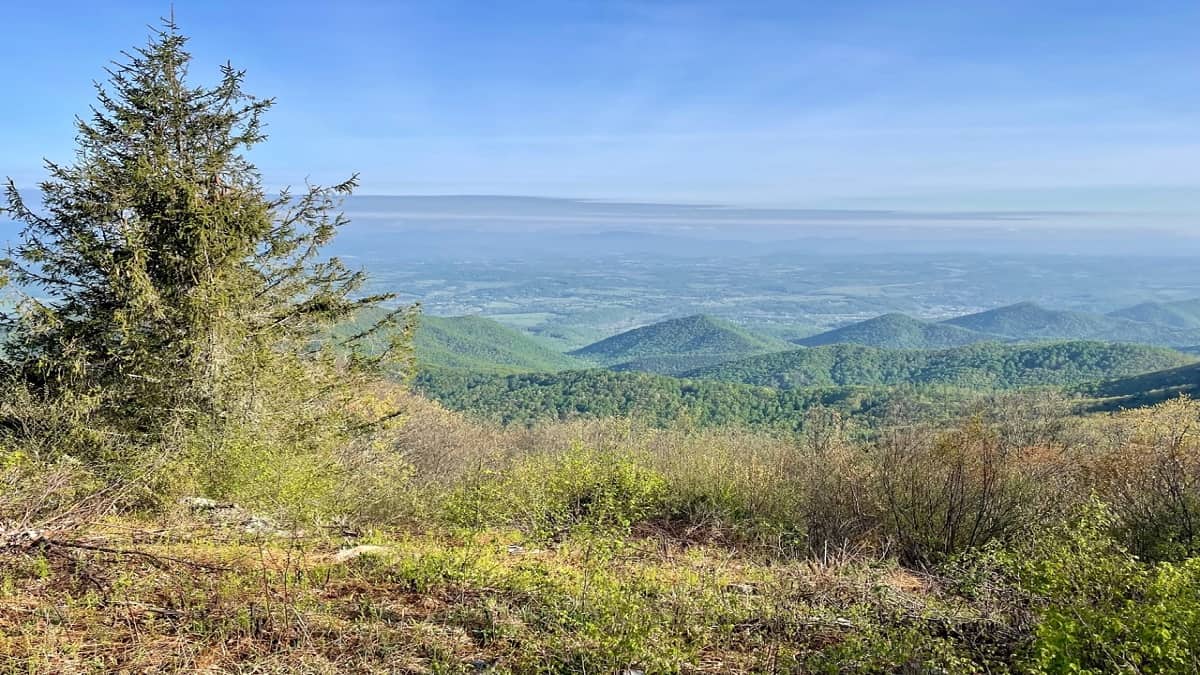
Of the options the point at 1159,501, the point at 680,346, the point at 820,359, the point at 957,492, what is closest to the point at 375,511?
the point at 957,492

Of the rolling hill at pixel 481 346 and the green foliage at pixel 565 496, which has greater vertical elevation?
the green foliage at pixel 565 496

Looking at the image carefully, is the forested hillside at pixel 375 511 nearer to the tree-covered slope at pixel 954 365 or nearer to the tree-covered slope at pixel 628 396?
the tree-covered slope at pixel 628 396

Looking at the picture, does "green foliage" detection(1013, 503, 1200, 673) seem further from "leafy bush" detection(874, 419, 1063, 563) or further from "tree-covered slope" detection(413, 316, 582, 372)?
"tree-covered slope" detection(413, 316, 582, 372)

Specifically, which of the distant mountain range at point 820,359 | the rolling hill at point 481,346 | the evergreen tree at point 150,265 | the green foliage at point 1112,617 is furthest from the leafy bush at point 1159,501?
the rolling hill at point 481,346

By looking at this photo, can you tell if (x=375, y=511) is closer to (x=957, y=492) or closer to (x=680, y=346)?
(x=957, y=492)

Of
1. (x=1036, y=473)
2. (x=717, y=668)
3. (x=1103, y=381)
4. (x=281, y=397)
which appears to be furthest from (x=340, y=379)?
(x=1103, y=381)

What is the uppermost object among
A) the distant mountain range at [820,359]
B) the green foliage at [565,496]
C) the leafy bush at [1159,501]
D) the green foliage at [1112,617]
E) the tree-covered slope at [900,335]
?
the green foliage at [1112,617]

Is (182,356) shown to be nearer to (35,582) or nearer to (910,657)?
(35,582)
